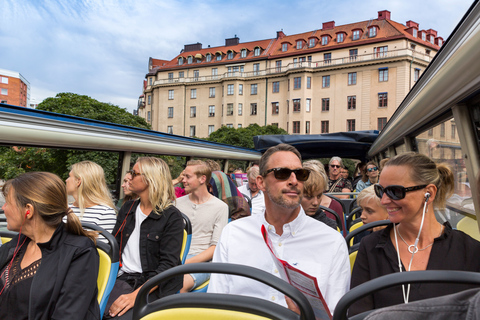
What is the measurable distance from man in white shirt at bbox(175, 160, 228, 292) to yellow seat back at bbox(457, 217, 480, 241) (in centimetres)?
232

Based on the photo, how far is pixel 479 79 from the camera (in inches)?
75.3

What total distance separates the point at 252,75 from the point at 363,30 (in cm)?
1634

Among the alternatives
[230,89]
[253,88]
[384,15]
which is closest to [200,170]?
[253,88]

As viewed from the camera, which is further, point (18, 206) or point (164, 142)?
point (164, 142)

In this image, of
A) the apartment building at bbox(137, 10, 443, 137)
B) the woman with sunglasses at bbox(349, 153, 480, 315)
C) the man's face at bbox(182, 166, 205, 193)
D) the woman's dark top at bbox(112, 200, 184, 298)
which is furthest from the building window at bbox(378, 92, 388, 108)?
the woman with sunglasses at bbox(349, 153, 480, 315)

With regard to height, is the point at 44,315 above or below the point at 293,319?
below

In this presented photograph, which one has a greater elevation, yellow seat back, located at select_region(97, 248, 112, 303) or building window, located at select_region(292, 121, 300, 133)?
building window, located at select_region(292, 121, 300, 133)

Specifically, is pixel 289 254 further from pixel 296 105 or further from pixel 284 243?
pixel 296 105

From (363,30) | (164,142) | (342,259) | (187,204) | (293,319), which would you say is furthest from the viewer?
(363,30)

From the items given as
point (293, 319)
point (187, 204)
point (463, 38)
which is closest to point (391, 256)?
point (293, 319)

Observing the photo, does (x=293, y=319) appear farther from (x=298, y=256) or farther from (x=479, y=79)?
(x=479, y=79)

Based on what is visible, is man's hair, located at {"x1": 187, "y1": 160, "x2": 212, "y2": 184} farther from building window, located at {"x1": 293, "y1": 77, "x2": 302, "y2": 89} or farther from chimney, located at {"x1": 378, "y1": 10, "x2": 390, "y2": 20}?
chimney, located at {"x1": 378, "y1": 10, "x2": 390, "y2": 20}

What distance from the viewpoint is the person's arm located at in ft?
6.57

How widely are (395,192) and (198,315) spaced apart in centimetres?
129
